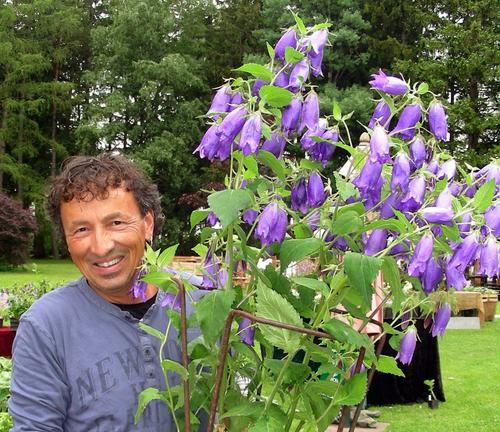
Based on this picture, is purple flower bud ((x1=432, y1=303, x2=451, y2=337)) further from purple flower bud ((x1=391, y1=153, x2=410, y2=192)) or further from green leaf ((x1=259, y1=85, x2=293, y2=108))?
green leaf ((x1=259, y1=85, x2=293, y2=108))

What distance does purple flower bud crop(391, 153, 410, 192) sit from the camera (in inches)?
41.8

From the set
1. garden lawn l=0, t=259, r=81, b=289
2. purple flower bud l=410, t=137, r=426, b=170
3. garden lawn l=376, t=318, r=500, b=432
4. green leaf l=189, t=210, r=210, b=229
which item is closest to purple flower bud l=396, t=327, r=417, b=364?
purple flower bud l=410, t=137, r=426, b=170

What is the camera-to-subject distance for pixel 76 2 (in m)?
37.2

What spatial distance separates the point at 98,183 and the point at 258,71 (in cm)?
71

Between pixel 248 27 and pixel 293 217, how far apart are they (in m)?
32.4

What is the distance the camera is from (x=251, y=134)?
3.38 feet

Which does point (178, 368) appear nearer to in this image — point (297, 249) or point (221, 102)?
point (297, 249)

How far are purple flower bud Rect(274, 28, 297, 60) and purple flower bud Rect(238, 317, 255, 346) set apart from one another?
431 millimetres

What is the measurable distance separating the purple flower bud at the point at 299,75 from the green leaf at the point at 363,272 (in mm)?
286

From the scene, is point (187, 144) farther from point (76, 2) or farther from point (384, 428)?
point (384, 428)

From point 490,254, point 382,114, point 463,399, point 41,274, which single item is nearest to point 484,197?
point 490,254

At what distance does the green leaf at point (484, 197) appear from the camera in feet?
3.46

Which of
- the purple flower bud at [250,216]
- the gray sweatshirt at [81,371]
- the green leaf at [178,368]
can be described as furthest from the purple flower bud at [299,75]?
the gray sweatshirt at [81,371]

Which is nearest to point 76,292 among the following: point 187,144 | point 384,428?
point 384,428
